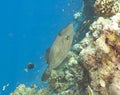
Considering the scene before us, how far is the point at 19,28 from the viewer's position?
2586 inches

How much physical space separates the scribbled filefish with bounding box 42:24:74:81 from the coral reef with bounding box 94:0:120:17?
2.71 feet

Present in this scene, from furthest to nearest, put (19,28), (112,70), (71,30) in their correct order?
(19,28)
(71,30)
(112,70)

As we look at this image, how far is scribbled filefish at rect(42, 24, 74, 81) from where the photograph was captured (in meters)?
4.33

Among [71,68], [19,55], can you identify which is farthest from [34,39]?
[71,68]

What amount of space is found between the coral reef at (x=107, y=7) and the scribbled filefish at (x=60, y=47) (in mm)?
825

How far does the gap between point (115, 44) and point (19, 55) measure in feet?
175

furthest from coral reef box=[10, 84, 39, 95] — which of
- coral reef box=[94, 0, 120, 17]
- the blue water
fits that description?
the blue water

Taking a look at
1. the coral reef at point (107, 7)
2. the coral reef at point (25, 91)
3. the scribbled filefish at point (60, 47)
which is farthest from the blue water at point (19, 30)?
the scribbled filefish at point (60, 47)

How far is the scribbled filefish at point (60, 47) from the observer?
4332 mm

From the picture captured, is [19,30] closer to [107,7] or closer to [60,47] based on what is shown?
[107,7]

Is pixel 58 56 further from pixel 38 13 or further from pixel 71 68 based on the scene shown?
pixel 38 13

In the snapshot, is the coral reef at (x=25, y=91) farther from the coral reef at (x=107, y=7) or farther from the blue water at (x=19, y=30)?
the blue water at (x=19, y=30)

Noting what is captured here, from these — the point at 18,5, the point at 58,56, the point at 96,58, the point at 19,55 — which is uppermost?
the point at 18,5

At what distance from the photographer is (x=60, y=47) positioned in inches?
177
